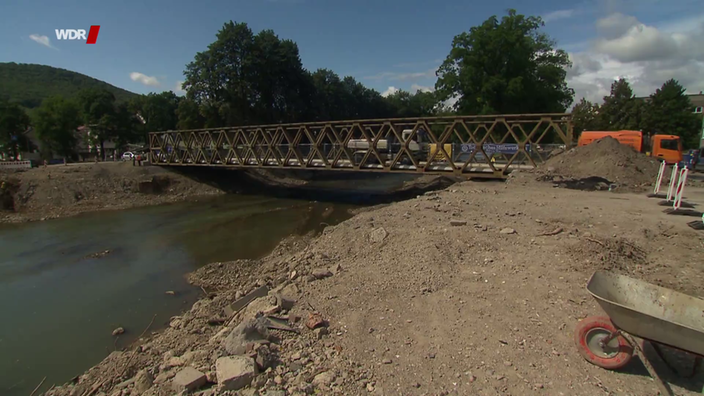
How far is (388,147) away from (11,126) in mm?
48189

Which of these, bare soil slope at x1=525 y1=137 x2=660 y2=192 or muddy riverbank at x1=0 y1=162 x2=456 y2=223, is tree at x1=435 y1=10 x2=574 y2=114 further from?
bare soil slope at x1=525 y1=137 x2=660 y2=192

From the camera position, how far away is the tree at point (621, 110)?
48.6 meters

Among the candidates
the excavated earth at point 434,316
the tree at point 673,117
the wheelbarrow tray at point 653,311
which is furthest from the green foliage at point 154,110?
the tree at point 673,117

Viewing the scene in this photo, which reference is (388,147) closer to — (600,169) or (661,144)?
(600,169)

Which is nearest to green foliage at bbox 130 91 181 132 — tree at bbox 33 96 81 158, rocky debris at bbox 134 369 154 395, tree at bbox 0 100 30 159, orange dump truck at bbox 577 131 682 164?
tree at bbox 33 96 81 158

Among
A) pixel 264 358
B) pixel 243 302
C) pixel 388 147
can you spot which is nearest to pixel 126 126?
pixel 388 147

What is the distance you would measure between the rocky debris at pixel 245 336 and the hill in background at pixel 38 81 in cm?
13055

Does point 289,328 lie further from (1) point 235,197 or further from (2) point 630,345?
(1) point 235,197

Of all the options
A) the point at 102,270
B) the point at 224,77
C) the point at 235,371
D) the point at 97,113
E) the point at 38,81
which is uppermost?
the point at 38,81

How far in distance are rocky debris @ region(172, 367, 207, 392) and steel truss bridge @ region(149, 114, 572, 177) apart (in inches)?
751

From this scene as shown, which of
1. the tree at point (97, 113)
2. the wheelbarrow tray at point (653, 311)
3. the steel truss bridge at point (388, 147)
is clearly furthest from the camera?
the tree at point (97, 113)

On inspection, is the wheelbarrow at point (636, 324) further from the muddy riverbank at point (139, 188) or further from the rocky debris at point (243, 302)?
the muddy riverbank at point (139, 188)

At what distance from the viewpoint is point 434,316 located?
5797 millimetres

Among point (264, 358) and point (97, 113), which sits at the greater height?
point (97, 113)
